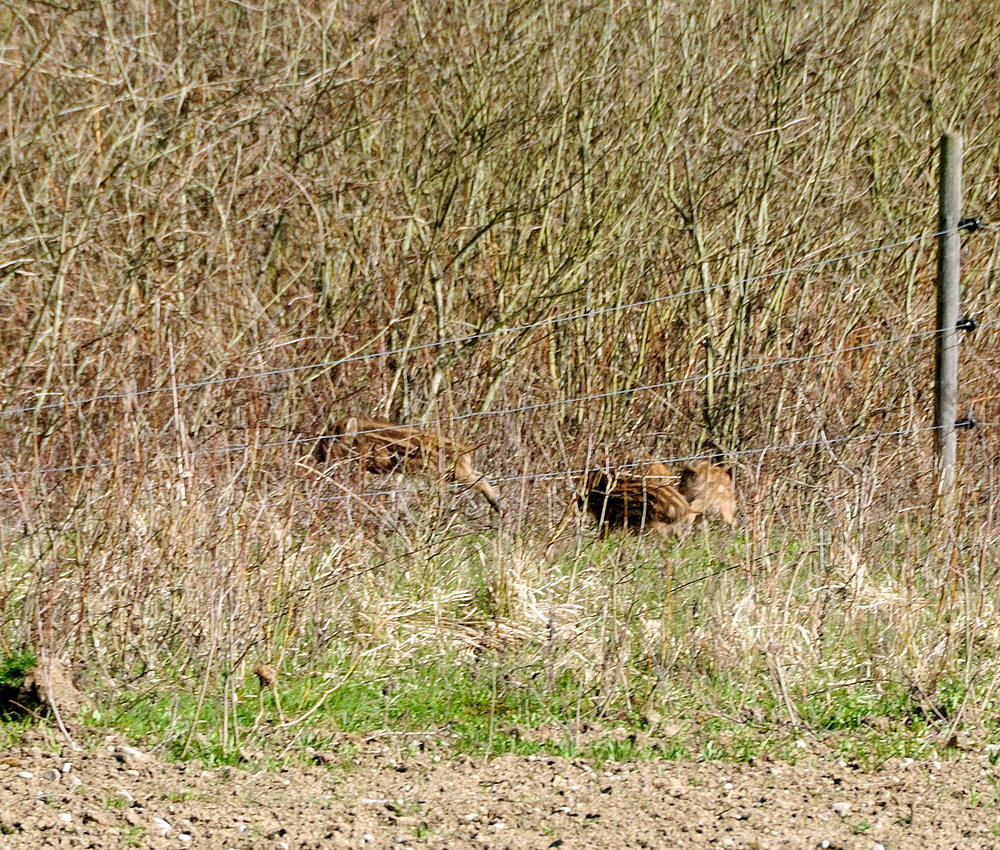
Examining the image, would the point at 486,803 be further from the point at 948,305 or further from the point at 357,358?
the point at 357,358

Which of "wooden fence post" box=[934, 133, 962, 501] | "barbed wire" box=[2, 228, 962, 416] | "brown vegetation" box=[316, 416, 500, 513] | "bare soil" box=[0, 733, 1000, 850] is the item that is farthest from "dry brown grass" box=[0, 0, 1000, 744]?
"bare soil" box=[0, 733, 1000, 850]

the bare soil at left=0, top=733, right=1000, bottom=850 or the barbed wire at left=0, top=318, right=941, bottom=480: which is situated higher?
the barbed wire at left=0, top=318, right=941, bottom=480

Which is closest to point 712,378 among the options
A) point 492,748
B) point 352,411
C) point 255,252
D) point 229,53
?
point 352,411

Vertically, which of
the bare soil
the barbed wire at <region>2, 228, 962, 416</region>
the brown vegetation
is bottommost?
the bare soil

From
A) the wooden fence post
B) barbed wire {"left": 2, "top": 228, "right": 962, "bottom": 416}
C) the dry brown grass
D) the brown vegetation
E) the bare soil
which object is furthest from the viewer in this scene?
the dry brown grass

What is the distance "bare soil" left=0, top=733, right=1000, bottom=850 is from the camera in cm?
408

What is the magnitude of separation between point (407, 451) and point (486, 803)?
9.65ft

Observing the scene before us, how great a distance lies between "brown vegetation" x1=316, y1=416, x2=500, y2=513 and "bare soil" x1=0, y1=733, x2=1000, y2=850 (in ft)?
7.93

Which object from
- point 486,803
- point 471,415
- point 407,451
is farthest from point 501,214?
point 486,803

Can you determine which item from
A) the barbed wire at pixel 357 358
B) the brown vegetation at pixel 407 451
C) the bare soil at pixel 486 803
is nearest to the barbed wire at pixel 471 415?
the brown vegetation at pixel 407 451

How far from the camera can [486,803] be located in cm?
438

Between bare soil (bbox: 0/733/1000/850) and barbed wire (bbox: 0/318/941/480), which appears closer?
bare soil (bbox: 0/733/1000/850)

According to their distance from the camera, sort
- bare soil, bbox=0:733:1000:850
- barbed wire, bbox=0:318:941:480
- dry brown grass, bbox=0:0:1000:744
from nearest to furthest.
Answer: bare soil, bbox=0:733:1000:850 → barbed wire, bbox=0:318:941:480 → dry brown grass, bbox=0:0:1000:744

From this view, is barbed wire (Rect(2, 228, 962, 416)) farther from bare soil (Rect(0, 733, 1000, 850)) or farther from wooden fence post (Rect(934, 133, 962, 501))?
bare soil (Rect(0, 733, 1000, 850))
